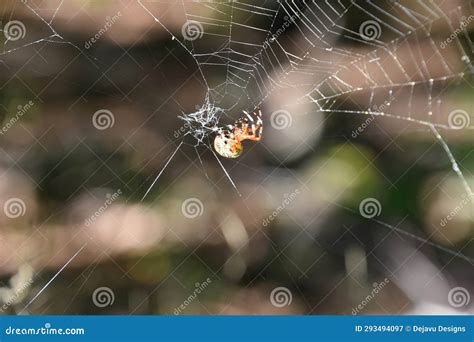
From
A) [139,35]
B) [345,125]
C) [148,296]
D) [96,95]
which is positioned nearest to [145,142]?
[96,95]

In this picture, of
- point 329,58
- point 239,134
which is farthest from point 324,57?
point 239,134

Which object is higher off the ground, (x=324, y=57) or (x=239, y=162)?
(x=324, y=57)

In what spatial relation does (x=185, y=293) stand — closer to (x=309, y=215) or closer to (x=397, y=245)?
(x=309, y=215)

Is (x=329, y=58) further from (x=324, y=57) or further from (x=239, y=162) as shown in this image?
(x=239, y=162)

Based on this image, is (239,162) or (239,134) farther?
(239,162)

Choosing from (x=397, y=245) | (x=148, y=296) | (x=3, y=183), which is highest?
(x=3, y=183)
